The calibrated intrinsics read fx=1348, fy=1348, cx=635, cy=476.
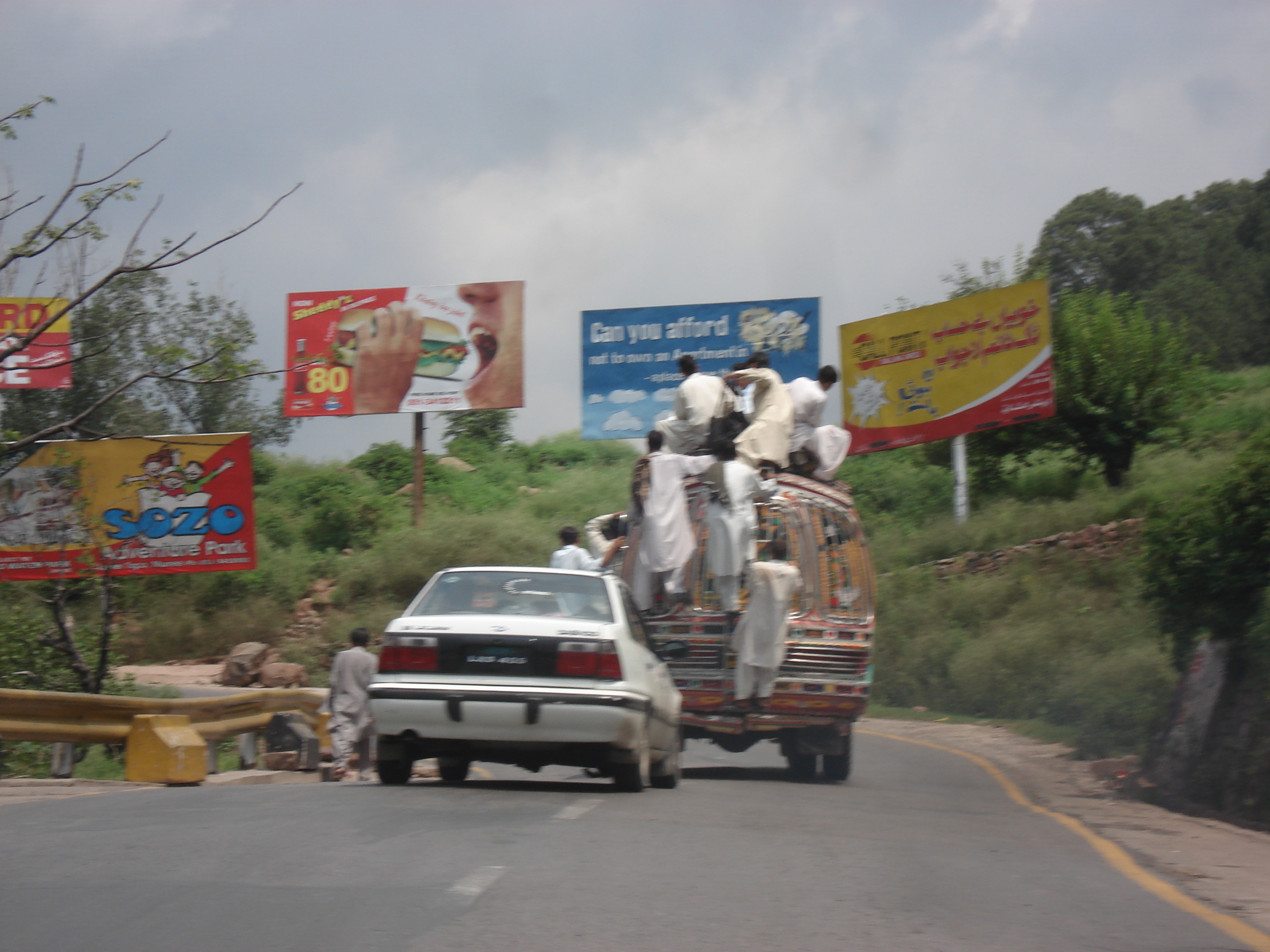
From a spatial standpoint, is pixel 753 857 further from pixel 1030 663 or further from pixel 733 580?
pixel 1030 663

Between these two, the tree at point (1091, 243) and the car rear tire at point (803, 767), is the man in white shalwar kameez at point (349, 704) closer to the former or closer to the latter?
the car rear tire at point (803, 767)

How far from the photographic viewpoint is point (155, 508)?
100 ft

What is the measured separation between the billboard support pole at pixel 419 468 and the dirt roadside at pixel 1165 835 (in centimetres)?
2005

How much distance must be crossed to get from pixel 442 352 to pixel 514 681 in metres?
25.4

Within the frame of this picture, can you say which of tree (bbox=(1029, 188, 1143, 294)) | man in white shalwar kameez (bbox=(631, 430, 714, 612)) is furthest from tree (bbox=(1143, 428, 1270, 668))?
tree (bbox=(1029, 188, 1143, 294))

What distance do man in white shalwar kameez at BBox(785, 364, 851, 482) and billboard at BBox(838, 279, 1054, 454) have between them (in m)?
19.6

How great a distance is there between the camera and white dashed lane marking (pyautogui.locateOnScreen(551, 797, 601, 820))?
25.3 feet

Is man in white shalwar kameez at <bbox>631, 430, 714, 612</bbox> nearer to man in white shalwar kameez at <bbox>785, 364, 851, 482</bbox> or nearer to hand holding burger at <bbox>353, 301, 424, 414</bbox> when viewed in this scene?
man in white shalwar kameez at <bbox>785, 364, 851, 482</bbox>

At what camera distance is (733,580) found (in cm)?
1091

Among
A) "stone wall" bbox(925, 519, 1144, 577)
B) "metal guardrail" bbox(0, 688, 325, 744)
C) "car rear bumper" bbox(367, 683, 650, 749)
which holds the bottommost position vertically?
"metal guardrail" bbox(0, 688, 325, 744)

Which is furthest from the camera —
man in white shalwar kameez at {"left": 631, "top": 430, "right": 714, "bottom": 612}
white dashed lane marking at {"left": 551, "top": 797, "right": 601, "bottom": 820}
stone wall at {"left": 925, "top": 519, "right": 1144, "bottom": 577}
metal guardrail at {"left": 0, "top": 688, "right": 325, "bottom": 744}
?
stone wall at {"left": 925, "top": 519, "right": 1144, "bottom": 577}

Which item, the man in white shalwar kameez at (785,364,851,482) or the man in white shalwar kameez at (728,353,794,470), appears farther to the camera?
the man in white shalwar kameez at (785,364,851,482)

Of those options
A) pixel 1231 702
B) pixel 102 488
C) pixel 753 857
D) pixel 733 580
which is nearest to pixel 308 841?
pixel 753 857

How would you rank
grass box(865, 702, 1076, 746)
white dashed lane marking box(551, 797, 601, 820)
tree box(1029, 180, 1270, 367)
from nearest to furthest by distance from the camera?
white dashed lane marking box(551, 797, 601, 820)
grass box(865, 702, 1076, 746)
tree box(1029, 180, 1270, 367)
